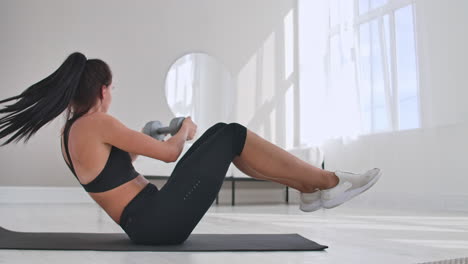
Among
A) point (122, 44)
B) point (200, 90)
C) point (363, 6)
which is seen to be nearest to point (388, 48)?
point (363, 6)

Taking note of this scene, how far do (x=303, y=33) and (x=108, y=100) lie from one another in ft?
17.2

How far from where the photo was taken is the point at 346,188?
6.45 feet

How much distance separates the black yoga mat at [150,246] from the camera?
6.15ft

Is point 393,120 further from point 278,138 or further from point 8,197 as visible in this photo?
point 8,197

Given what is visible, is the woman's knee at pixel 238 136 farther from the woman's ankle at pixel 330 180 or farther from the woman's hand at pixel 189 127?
the woman's ankle at pixel 330 180

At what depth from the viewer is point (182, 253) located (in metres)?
1.77

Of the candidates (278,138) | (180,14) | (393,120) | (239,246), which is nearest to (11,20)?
(180,14)

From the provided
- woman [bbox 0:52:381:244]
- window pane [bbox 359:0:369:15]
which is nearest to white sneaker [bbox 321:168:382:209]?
woman [bbox 0:52:381:244]

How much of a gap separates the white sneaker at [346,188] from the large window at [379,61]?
10.0 feet

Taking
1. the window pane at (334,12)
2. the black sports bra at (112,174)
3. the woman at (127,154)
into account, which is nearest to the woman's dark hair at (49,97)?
the woman at (127,154)

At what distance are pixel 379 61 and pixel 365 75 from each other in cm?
25

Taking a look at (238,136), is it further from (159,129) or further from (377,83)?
(377,83)

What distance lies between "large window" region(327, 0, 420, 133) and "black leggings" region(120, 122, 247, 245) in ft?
11.3

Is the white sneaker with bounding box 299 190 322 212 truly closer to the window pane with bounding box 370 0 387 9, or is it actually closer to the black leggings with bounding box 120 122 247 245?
the black leggings with bounding box 120 122 247 245
